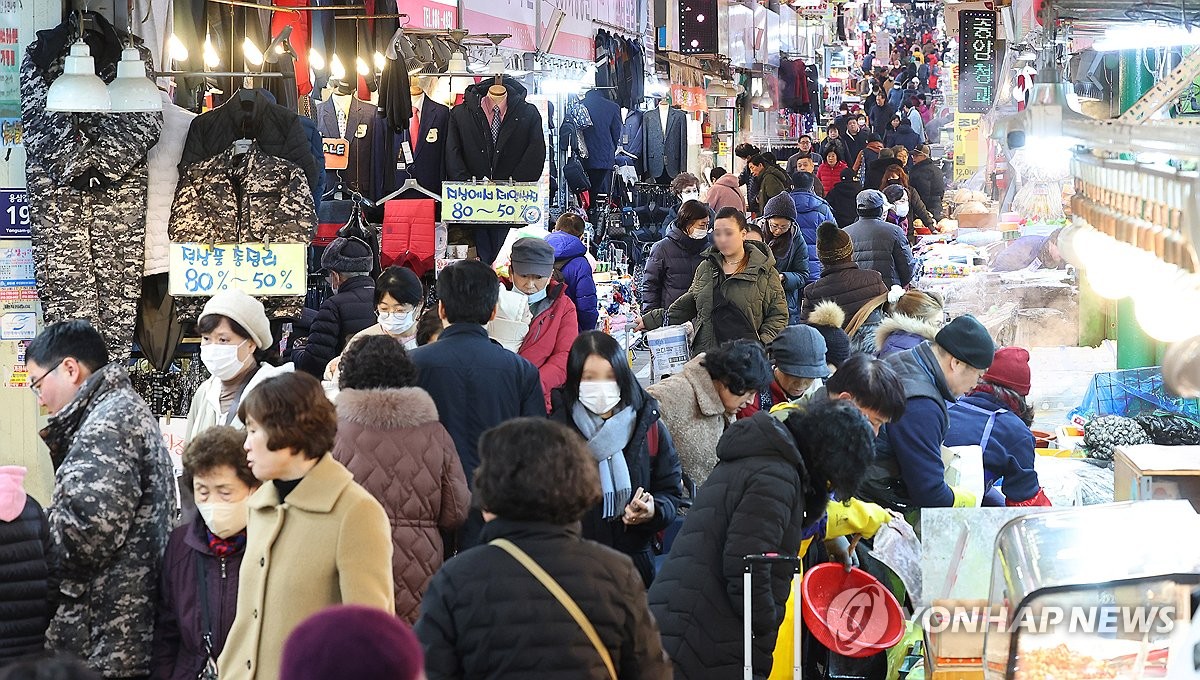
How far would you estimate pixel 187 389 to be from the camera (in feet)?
24.3

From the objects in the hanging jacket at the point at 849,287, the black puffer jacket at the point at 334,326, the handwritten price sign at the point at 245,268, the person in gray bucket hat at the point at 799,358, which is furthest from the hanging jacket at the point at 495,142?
the person in gray bucket hat at the point at 799,358

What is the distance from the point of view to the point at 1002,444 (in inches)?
239

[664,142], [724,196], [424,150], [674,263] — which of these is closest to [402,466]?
[674,263]

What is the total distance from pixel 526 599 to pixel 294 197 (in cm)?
460

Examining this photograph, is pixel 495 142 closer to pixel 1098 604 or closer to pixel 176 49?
pixel 176 49

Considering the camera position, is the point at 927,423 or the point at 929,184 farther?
the point at 929,184

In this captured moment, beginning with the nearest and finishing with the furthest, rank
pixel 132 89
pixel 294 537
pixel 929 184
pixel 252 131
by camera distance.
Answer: pixel 294 537
pixel 132 89
pixel 252 131
pixel 929 184

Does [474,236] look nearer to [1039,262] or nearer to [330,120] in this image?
[330,120]

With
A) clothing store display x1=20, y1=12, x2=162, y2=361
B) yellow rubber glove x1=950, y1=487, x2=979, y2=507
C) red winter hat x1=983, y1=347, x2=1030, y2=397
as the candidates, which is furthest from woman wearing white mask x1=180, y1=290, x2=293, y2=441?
red winter hat x1=983, y1=347, x2=1030, y2=397

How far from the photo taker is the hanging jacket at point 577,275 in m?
8.70

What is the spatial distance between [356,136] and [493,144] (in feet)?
4.53

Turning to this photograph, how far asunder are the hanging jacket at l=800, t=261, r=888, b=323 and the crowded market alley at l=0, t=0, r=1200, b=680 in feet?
0.07

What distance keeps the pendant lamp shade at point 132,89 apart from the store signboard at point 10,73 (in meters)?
0.99

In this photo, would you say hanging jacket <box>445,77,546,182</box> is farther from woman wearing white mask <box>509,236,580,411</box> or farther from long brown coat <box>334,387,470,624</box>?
long brown coat <box>334,387,470,624</box>
